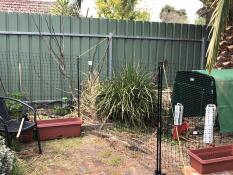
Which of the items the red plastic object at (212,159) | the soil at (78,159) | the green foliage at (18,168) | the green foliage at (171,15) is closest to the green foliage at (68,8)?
the soil at (78,159)

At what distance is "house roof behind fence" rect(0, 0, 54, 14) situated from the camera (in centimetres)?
1711

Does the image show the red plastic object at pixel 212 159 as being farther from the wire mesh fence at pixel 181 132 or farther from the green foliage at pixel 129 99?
the green foliage at pixel 129 99

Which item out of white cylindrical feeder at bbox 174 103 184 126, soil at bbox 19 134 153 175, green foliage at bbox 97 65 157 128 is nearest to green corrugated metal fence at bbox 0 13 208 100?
green foliage at bbox 97 65 157 128

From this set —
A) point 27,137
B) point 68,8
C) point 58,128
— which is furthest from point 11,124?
point 68,8

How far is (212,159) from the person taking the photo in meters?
4.25

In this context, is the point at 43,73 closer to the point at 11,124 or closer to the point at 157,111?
the point at 11,124

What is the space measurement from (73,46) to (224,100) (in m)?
3.44

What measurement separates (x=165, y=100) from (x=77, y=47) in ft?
7.24

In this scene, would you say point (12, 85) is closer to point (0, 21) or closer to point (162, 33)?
point (0, 21)

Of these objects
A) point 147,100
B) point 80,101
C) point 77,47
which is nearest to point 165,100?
point 147,100

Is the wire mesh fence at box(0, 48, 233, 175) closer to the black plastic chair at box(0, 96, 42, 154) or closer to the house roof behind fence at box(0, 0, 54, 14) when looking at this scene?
the black plastic chair at box(0, 96, 42, 154)

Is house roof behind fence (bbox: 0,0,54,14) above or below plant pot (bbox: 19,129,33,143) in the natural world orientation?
above

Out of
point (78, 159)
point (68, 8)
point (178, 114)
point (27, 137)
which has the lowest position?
point (78, 159)

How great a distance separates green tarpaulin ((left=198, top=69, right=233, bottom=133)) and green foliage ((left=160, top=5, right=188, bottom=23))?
18.1 metres
